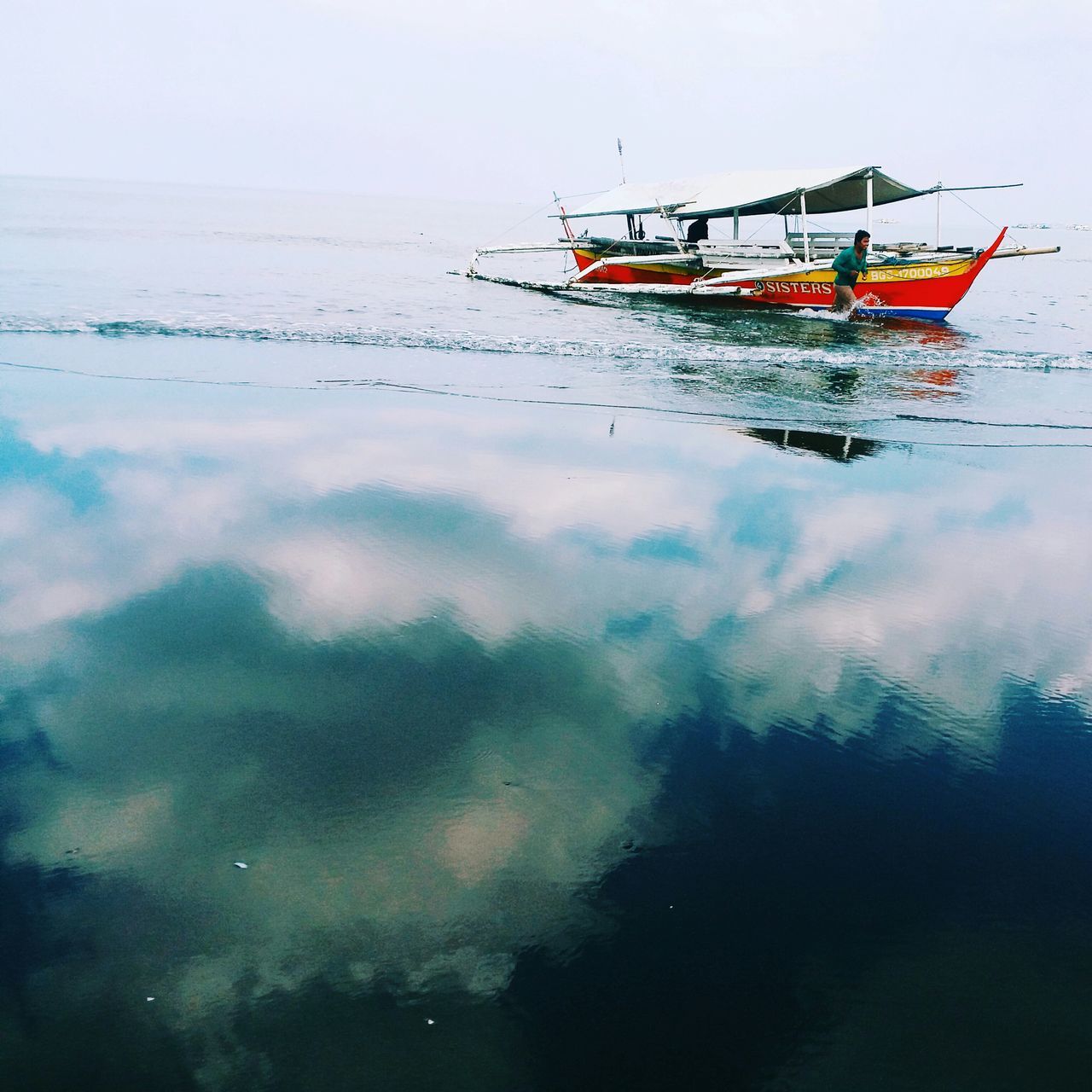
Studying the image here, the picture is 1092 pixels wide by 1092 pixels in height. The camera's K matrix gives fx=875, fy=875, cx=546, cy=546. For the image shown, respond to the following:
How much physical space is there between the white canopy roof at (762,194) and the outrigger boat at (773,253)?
0.16 ft

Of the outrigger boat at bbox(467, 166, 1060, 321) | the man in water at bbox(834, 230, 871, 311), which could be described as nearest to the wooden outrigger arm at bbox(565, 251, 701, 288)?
the outrigger boat at bbox(467, 166, 1060, 321)

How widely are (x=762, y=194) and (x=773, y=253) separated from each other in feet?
5.80

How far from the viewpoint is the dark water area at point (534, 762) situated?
258 cm

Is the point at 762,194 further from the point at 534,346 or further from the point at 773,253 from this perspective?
the point at 534,346

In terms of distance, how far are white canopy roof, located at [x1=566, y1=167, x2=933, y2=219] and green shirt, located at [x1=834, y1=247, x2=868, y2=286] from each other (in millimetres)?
2815

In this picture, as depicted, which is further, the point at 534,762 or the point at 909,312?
the point at 909,312

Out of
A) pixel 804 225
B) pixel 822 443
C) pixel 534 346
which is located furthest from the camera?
pixel 804 225

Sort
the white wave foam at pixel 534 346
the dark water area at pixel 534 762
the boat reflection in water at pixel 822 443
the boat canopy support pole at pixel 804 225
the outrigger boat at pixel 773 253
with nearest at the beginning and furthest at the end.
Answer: the dark water area at pixel 534 762, the boat reflection in water at pixel 822 443, the white wave foam at pixel 534 346, the outrigger boat at pixel 773 253, the boat canopy support pole at pixel 804 225

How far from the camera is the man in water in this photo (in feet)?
71.5

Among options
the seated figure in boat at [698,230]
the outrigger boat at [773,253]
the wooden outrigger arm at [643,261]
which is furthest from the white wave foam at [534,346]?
the seated figure in boat at [698,230]

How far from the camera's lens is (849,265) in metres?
22.1

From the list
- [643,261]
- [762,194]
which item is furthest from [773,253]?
[643,261]

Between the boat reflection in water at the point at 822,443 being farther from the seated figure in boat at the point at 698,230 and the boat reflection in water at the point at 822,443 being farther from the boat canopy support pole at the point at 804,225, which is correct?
the seated figure in boat at the point at 698,230

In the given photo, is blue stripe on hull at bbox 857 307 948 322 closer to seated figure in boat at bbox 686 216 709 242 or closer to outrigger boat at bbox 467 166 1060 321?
outrigger boat at bbox 467 166 1060 321
